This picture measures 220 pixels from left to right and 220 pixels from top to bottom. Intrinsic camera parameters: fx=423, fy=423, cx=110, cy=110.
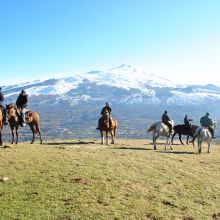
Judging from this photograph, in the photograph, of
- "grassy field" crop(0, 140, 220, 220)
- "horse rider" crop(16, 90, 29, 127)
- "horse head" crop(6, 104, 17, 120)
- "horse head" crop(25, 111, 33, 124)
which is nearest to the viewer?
"grassy field" crop(0, 140, 220, 220)

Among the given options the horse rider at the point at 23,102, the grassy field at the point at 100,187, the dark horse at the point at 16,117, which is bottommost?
the grassy field at the point at 100,187

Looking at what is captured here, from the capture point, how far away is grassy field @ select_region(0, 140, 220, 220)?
2194 centimetres

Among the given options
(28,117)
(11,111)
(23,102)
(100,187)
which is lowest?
(100,187)

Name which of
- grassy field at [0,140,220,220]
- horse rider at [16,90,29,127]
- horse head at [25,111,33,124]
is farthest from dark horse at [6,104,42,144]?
grassy field at [0,140,220,220]

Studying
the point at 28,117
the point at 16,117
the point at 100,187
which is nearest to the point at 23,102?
the point at 16,117

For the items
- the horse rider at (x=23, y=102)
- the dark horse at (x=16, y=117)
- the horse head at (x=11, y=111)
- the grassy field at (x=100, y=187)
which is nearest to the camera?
the grassy field at (x=100, y=187)

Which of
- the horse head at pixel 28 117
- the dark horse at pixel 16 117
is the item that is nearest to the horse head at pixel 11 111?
the dark horse at pixel 16 117

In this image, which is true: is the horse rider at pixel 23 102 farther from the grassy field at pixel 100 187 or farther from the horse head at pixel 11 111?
the grassy field at pixel 100 187

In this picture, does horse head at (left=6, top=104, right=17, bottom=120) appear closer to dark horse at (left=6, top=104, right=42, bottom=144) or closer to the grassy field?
dark horse at (left=6, top=104, right=42, bottom=144)

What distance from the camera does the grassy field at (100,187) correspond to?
2194 centimetres

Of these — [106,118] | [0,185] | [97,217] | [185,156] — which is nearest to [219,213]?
[97,217]

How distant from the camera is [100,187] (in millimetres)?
25312

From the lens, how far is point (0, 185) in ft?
79.5

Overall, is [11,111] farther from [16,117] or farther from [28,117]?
[28,117]
